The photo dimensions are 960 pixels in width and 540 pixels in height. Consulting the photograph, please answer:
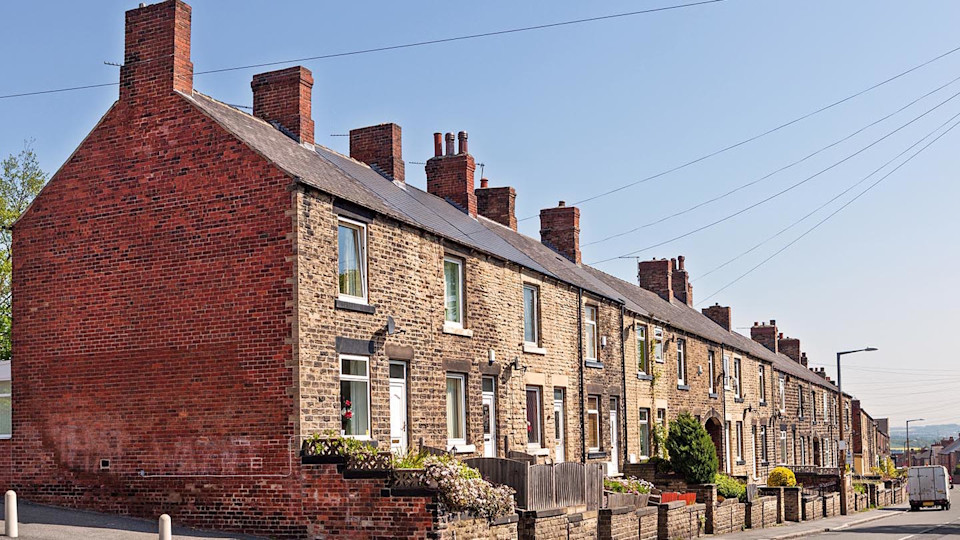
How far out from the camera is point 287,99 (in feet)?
81.6

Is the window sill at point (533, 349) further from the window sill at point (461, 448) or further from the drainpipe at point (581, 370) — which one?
the window sill at point (461, 448)

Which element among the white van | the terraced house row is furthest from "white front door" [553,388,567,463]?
the white van

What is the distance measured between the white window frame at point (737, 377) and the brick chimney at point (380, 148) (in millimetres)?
22545

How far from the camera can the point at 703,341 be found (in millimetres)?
41656

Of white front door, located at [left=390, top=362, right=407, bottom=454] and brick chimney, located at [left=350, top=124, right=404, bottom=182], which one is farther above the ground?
brick chimney, located at [left=350, top=124, right=404, bottom=182]

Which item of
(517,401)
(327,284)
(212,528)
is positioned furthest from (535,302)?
(212,528)

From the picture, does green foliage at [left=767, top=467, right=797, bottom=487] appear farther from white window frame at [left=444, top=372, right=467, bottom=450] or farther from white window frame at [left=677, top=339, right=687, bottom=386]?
white window frame at [left=444, top=372, right=467, bottom=450]

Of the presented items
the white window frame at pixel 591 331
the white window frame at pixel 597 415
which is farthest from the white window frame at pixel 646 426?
the white window frame at pixel 591 331

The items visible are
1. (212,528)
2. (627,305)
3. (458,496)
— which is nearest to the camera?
(458,496)

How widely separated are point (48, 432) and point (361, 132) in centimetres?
1225

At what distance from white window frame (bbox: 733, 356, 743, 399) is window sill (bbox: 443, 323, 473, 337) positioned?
24.7 metres

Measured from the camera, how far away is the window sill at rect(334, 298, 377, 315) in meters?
19.1

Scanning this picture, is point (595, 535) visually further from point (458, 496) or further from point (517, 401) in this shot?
point (458, 496)

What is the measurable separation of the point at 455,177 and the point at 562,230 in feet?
22.7
